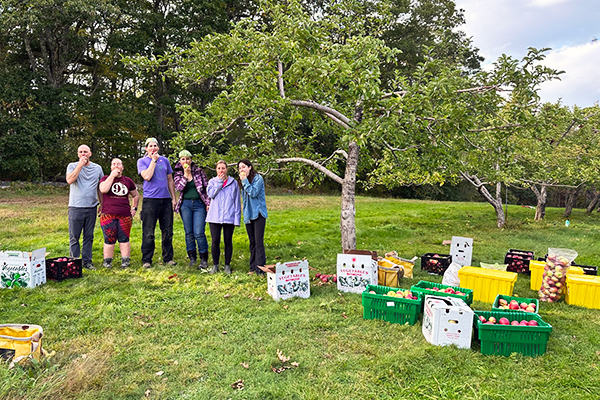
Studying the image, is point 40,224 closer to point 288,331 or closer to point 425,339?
point 288,331

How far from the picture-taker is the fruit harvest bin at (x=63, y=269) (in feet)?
19.4

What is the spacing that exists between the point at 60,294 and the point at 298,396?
3.92 metres

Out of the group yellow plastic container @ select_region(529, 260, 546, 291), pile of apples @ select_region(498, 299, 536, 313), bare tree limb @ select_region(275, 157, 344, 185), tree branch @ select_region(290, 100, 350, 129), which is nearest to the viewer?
pile of apples @ select_region(498, 299, 536, 313)

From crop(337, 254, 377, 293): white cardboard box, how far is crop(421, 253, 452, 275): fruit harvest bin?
191cm

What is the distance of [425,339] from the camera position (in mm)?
4105

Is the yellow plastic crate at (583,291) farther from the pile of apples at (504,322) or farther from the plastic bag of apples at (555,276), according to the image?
the pile of apples at (504,322)

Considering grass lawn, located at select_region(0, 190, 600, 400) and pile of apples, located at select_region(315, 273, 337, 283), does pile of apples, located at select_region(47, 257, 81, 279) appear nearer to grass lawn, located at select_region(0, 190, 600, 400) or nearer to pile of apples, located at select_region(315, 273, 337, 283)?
grass lawn, located at select_region(0, 190, 600, 400)

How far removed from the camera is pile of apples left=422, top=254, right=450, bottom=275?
6.97 meters

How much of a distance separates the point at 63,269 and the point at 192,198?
7.13 ft

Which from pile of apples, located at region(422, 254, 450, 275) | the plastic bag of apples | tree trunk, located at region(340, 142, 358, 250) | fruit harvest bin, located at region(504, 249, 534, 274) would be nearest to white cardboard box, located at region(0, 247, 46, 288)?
tree trunk, located at region(340, 142, 358, 250)

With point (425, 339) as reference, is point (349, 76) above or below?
above

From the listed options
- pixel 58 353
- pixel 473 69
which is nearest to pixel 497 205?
pixel 58 353

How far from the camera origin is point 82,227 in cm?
661

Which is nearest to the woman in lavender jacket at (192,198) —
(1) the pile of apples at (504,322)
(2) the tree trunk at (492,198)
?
(1) the pile of apples at (504,322)
